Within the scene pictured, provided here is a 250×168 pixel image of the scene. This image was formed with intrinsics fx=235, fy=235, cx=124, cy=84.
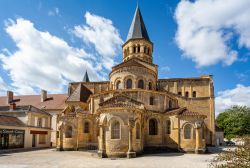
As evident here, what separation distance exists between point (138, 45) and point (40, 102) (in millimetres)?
Answer: 23512

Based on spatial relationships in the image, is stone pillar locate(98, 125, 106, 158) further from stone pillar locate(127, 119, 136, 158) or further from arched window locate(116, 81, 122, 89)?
arched window locate(116, 81, 122, 89)

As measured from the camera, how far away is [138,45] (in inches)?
1591

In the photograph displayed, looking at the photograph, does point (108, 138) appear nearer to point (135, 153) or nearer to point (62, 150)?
point (135, 153)

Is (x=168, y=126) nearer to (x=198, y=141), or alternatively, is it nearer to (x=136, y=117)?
(x=198, y=141)

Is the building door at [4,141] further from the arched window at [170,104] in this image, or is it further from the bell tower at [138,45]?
the bell tower at [138,45]

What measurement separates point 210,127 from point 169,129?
A: 43.6ft

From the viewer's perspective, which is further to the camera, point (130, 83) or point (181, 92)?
point (181, 92)

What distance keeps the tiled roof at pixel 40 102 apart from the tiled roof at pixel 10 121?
10.9 metres

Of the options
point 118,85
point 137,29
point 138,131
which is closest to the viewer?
Answer: point 138,131

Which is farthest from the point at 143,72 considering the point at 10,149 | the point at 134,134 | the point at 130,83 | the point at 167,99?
the point at 10,149

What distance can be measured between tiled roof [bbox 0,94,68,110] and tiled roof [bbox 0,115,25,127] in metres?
10.9

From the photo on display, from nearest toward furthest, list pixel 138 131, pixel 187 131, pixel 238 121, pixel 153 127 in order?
pixel 138 131 → pixel 187 131 → pixel 153 127 → pixel 238 121

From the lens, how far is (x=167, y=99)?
3116 centimetres

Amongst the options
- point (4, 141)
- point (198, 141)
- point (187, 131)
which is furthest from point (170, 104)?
point (4, 141)
